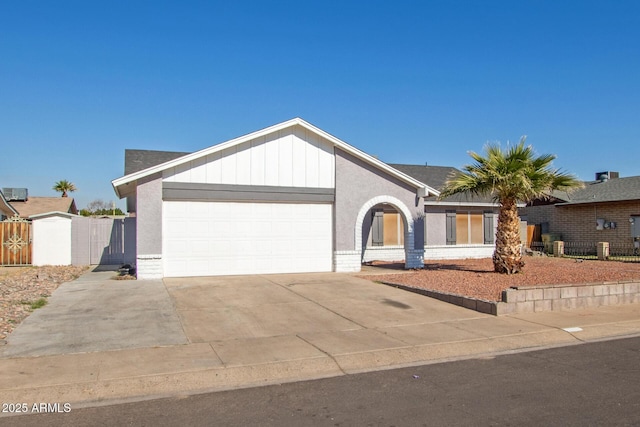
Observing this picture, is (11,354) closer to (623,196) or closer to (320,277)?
(320,277)

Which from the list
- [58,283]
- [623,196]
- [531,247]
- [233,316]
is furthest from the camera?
[531,247]

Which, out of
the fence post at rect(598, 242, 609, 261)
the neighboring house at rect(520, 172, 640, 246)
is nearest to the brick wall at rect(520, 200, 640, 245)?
the neighboring house at rect(520, 172, 640, 246)

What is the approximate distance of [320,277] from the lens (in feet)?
51.0

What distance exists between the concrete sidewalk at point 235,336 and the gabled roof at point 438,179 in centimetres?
1063

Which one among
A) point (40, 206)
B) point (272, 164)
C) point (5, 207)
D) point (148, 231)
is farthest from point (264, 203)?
point (40, 206)

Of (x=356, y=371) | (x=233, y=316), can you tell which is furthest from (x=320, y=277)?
(x=356, y=371)

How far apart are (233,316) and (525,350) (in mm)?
5281

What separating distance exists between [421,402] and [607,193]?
26.7m

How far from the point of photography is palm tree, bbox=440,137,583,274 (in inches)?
587

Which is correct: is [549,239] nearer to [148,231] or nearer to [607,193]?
[607,193]

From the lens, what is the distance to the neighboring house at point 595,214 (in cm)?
2577

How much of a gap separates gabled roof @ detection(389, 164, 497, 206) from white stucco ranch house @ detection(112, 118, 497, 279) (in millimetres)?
4424

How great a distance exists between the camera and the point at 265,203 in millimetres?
16219

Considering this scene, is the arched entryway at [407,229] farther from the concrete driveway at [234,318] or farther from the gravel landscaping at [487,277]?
the concrete driveway at [234,318]
